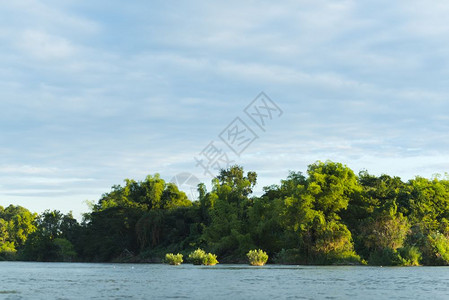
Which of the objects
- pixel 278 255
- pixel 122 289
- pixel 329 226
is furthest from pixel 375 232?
pixel 122 289

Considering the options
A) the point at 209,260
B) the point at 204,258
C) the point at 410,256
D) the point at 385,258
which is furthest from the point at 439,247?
the point at 204,258

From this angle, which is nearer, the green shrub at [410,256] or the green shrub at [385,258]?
the green shrub at [410,256]

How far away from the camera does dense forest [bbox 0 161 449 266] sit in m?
54.1

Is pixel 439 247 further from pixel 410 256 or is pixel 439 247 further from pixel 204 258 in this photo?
pixel 204 258

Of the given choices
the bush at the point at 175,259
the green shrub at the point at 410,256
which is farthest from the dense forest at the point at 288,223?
the bush at the point at 175,259

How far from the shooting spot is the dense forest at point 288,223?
54125 mm

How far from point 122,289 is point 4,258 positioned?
3460 inches

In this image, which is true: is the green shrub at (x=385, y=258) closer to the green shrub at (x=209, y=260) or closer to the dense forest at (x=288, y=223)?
the dense forest at (x=288, y=223)

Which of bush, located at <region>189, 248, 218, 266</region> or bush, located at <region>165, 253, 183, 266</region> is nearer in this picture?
bush, located at <region>189, 248, 218, 266</region>

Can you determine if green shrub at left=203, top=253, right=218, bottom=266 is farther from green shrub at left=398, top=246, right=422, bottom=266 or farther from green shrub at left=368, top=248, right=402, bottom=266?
green shrub at left=398, top=246, right=422, bottom=266

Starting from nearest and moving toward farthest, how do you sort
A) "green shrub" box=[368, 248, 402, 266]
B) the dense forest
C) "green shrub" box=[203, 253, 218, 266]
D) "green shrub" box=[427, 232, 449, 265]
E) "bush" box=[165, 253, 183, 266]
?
"green shrub" box=[427, 232, 449, 265], "green shrub" box=[368, 248, 402, 266], the dense forest, "green shrub" box=[203, 253, 218, 266], "bush" box=[165, 253, 183, 266]

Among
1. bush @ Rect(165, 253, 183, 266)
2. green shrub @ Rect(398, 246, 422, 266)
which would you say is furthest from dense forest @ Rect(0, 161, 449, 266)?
bush @ Rect(165, 253, 183, 266)

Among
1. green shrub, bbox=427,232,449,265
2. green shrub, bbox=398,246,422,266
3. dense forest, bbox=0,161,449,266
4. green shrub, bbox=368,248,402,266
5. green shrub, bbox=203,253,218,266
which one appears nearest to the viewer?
green shrub, bbox=398,246,422,266

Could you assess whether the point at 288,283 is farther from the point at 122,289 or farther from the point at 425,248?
the point at 425,248
